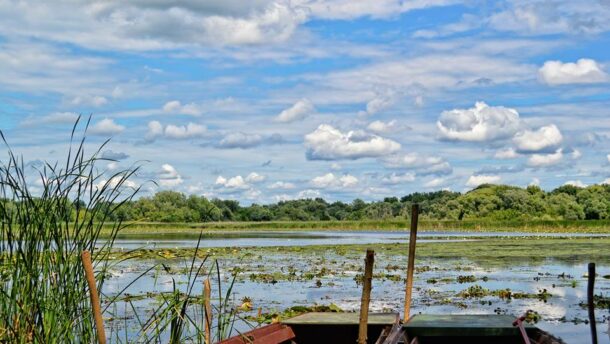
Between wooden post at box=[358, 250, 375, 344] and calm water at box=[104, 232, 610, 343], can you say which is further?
calm water at box=[104, 232, 610, 343]

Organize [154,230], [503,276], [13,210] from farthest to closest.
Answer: [154,230] → [503,276] → [13,210]

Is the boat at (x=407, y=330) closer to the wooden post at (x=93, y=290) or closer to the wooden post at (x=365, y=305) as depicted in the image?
the wooden post at (x=365, y=305)

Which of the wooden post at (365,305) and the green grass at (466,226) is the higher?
the green grass at (466,226)

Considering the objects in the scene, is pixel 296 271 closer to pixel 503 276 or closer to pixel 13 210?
pixel 503 276

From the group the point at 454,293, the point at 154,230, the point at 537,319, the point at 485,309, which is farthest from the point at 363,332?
the point at 154,230

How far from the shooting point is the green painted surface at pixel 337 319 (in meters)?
8.22

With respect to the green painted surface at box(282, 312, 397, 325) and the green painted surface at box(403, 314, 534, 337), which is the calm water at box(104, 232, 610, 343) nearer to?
the green painted surface at box(282, 312, 397, 325)

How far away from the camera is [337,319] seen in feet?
27.9

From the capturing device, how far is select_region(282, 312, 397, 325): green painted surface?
8.22 metres

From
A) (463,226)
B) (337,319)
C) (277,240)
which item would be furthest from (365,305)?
(463,226)

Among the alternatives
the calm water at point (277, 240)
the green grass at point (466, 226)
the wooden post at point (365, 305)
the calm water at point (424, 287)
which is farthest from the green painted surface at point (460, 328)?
the green grass at point (466, 226)

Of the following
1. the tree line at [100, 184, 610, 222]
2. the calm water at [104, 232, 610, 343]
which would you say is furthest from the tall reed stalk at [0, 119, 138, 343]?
the tree line at [100, 184, 610, 222]

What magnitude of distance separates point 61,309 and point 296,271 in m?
14.7

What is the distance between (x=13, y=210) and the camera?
5531 mm
